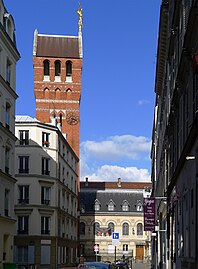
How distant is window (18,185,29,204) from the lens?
201ft

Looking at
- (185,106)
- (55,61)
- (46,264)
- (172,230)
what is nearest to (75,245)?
Answer: (46,264)

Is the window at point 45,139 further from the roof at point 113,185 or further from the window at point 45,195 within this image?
the roof at point 113,185

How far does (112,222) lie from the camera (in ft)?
381

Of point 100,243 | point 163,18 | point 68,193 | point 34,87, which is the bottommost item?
point 100,243

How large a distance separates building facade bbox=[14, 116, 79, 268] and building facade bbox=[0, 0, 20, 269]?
1887cm

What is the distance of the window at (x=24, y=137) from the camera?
62281mm

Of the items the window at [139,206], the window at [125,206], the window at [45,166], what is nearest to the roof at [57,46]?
the window at [125,206]

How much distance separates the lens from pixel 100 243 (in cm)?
11250

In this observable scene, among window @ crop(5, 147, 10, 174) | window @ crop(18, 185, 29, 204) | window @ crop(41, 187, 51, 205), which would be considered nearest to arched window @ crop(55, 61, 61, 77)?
window @ crop(41, 187, 51, 205)

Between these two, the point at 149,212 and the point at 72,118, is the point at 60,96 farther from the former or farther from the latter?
the point at 149,212

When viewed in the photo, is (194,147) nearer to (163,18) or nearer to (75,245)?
(163,18)

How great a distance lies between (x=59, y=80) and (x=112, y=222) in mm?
34032

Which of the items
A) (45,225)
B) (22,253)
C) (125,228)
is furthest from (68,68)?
(22,253)

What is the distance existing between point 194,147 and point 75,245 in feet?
224
